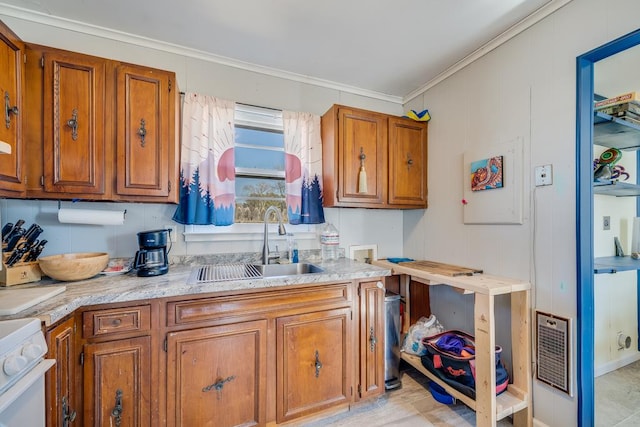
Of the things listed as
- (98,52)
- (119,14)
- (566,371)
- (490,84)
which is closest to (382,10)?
(490,84)

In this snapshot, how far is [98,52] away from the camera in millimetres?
1774

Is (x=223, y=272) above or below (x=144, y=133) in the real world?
below

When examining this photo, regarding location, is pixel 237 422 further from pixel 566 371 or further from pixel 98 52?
pixel 98 52

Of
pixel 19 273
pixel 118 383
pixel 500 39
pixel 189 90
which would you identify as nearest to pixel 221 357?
pixel 118 383

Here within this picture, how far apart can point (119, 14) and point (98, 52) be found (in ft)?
1.07

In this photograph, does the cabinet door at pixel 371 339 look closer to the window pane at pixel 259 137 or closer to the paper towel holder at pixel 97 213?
the window pane at pixel 259 137

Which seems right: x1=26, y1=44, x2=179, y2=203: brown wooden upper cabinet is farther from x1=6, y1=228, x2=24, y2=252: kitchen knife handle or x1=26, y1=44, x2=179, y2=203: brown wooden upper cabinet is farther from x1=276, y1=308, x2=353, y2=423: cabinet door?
x1=276, y1=308, x2=353, y2=423: cabinet door

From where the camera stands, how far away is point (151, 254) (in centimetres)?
158

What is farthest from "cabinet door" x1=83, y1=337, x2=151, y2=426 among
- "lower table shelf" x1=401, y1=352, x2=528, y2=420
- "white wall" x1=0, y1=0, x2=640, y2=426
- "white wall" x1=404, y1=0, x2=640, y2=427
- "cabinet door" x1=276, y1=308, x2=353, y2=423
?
"white wall" x1=404, y1=0, x2=640, y2=427

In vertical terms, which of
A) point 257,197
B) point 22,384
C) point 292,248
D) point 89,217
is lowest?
point 22,384

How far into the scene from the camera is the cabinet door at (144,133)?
1564mm

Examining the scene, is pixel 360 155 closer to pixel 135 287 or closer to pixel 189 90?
pixel 189 90

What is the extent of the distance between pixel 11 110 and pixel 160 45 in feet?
3.27

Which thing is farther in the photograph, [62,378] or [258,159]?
[258,159]
